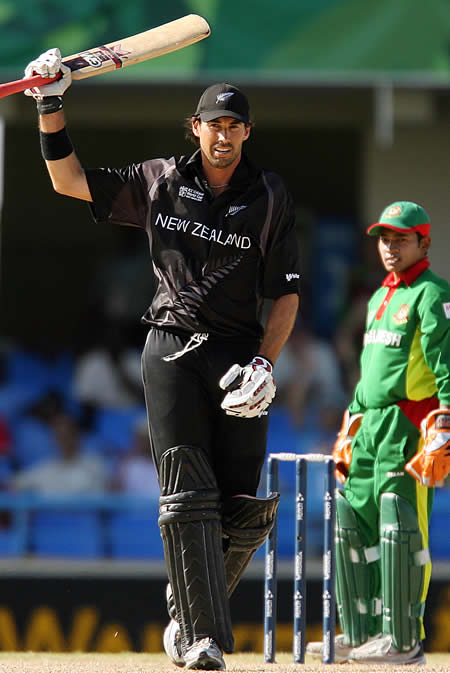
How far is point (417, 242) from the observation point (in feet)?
14.8

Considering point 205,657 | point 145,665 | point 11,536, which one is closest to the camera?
point 205,657

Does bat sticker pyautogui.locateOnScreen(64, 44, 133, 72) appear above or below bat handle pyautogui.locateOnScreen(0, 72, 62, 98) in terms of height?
above

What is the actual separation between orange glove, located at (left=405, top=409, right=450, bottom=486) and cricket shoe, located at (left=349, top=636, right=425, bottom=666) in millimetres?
689

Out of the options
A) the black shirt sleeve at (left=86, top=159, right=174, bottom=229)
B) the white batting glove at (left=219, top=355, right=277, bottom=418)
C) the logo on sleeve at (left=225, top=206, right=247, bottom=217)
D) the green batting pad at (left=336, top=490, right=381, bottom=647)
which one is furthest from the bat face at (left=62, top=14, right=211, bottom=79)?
the green batting pad at (left=336, top=490, right=381, bottom=647)

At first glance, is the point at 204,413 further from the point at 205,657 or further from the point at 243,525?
the point at 205,657

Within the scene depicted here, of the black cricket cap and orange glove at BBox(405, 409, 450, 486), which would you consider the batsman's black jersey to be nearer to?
the black cricket cap

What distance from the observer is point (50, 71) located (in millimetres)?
3449

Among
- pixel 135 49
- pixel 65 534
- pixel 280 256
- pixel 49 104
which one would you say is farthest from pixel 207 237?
pixel 65 534

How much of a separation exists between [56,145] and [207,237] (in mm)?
566

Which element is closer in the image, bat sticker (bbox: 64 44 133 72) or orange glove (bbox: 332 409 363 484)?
bat sticker (bbox: 64 44 133 72)

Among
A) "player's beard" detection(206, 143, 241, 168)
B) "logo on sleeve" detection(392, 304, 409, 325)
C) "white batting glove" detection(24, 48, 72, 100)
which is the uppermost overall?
"white batting glove" detection(24, 48, 72, 100)

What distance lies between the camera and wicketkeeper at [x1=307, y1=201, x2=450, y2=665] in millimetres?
4227

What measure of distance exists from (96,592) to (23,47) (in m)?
3.63

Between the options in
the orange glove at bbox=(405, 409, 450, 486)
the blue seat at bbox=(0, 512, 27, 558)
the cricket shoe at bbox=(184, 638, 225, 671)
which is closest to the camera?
the cricket shoe at bbox=(184, 638, 225, 671)
